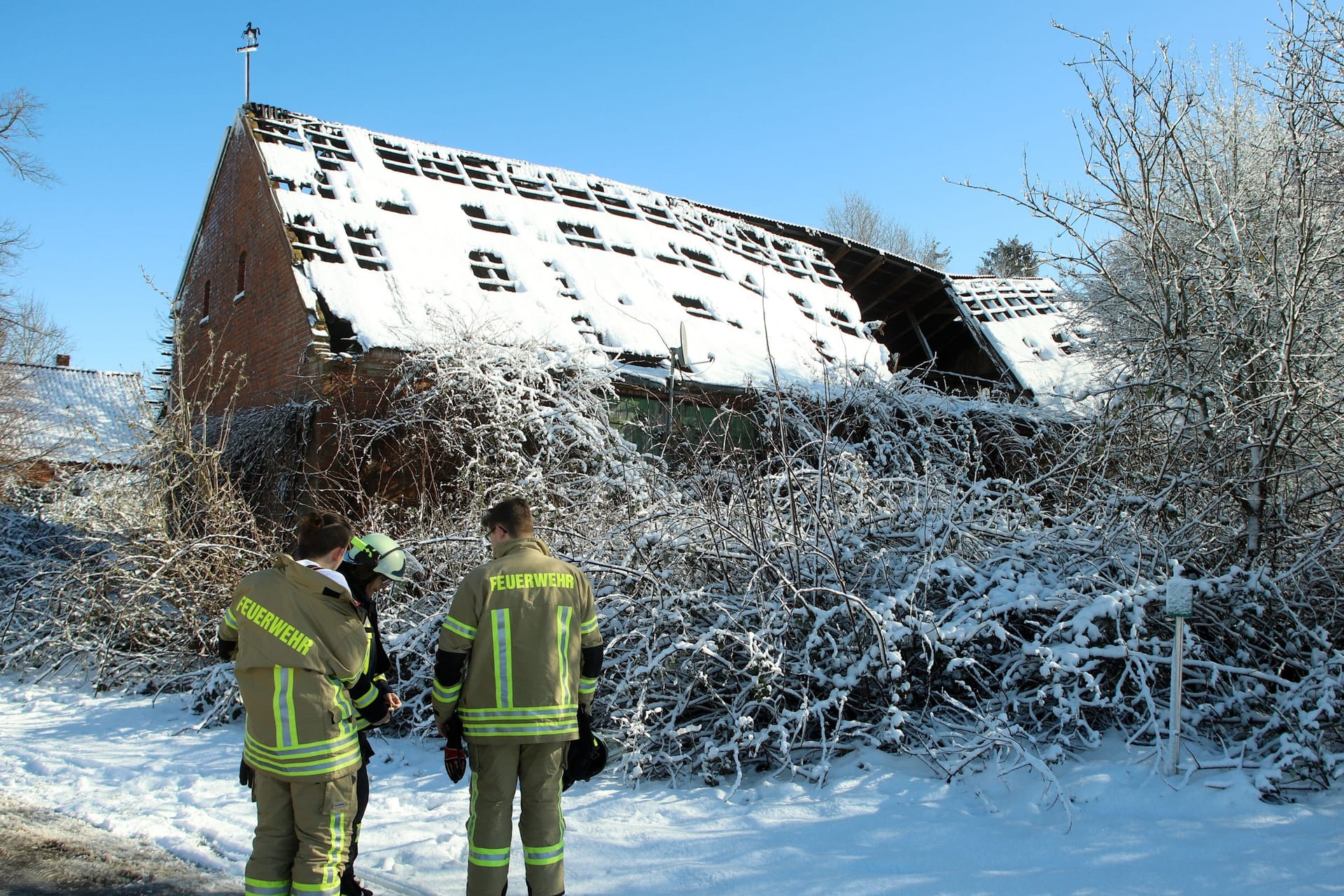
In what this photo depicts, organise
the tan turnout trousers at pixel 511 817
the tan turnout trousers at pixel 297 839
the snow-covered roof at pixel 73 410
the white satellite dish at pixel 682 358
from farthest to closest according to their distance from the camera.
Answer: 1. the white satellite dish at pixel 682 358
2. the snow-covered roof at pixel 73 410
3. the tan turnout trousers at pixel 511 817
4. the tan turnout trousers at pixel 297 839

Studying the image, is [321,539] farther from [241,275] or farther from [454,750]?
[241,275]

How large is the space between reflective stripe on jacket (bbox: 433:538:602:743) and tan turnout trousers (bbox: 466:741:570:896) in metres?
0.09

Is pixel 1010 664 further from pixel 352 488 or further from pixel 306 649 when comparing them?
pixel 352 488

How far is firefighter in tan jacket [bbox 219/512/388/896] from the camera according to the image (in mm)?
3268

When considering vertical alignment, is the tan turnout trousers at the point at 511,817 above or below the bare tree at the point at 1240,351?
below

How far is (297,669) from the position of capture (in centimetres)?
330

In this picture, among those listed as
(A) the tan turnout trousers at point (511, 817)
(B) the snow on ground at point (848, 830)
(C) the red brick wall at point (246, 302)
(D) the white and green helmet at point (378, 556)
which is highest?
(C) the red brick wall at point (246, 302)

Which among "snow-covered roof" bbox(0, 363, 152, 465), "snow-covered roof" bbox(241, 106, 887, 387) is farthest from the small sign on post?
"snow-covered roof" bbox(0, 363, 152, 465)

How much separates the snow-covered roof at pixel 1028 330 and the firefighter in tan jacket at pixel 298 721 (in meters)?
14.6

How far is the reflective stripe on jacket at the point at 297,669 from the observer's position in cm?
327

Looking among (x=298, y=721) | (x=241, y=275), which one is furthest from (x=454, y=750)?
(x=241, y=275)

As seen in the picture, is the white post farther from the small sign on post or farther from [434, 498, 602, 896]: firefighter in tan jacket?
[434, 498, 602, 896]: firefighter in tan jacket

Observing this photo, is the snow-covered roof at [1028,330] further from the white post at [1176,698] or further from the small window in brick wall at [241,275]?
the small window in brick wall at [241,275]

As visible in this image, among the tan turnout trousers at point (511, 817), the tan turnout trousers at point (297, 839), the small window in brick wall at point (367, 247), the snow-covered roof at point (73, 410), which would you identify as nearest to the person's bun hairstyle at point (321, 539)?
the tan turnout trousers at point (297, 839)
